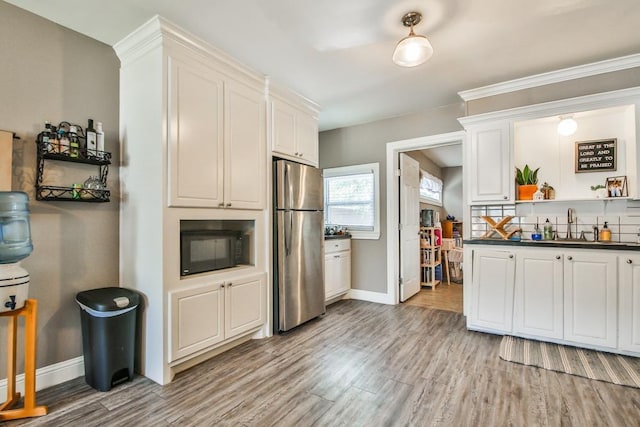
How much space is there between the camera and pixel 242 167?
9.04 ft

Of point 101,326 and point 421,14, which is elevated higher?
point 421,14

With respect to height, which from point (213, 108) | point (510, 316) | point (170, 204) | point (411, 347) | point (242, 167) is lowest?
point (411, 347)

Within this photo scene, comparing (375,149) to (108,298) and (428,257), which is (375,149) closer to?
(428,257)

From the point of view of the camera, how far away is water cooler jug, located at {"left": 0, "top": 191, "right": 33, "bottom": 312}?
171 cm

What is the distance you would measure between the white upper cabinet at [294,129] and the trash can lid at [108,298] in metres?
1.77

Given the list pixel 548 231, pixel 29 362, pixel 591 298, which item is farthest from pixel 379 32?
pixel 29 362

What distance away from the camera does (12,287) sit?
5.66 ft

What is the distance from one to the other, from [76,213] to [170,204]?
2.40ft

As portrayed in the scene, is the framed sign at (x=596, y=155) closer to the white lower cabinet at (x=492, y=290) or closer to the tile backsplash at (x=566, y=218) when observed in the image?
the tile backsplash at (x=566, y=218)

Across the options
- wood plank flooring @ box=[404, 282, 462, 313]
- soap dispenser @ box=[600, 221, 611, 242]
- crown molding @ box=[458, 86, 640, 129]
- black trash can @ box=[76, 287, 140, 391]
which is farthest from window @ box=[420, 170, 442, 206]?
black trash can @ box=[76, 287, 140, 391]

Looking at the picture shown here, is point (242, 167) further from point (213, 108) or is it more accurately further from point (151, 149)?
point (151, 149)

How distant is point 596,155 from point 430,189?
11.3ft

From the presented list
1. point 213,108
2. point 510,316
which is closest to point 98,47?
point 213,108

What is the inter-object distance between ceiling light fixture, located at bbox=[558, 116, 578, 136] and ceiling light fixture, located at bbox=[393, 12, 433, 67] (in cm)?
187
